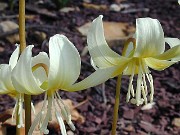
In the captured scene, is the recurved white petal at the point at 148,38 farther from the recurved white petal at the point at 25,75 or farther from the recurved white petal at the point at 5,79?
the recurved white petal at the point at 5,79

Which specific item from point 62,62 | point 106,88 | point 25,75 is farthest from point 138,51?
point 106,88

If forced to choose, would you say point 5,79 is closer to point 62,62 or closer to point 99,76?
point 62,62

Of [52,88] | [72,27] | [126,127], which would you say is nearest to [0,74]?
[52,88]

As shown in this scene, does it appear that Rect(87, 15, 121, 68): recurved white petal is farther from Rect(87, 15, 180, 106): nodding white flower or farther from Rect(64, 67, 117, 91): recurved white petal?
Rect(64, 67, 117, 91): recurved white petal

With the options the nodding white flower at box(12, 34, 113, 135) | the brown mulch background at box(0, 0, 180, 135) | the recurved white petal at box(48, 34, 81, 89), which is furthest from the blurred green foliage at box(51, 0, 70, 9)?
the recurved white petal at box(48, 34, 81, 89)

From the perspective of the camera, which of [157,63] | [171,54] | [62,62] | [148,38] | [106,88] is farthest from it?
[106,88]

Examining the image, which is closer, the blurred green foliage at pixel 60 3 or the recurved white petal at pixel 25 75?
the recurved white petal at pixel 25 75

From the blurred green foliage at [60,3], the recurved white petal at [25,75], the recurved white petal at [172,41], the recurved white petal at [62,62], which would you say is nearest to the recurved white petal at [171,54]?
the recurved white petal at [172,41]

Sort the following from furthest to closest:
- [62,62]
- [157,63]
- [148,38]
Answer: [157,63]
[148,38]
[62,62]
